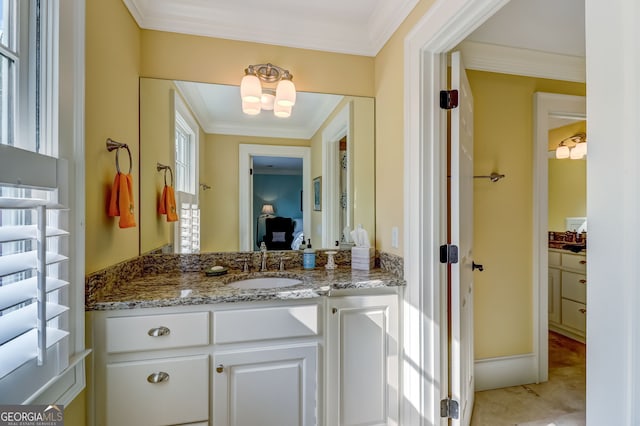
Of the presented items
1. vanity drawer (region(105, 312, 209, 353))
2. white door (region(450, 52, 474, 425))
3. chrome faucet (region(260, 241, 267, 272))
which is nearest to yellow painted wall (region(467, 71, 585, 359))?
white door (region(450, 52, 474, 425))

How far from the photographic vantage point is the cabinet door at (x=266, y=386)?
52.2 inches

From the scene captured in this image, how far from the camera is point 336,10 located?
176 cm

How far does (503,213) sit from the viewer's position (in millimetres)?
2152

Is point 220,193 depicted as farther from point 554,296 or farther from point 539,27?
point 554,296

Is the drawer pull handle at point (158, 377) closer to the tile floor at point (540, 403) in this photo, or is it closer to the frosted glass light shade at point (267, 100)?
the frosted glass light shade at point (267, 100)

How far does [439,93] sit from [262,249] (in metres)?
1.40

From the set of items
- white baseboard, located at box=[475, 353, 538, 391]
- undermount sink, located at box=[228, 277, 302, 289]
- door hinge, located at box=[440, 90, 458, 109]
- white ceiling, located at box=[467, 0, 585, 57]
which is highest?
white ceiling, located at box=[467, 0, 585, 57]

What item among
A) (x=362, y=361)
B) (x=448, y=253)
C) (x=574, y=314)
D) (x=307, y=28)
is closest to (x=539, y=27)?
(x=307, y=28)

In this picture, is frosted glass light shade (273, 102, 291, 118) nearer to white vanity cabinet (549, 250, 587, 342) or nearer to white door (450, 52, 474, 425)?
white door (450, 52, 474, 425)

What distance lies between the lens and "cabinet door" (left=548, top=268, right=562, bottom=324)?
3029 mm

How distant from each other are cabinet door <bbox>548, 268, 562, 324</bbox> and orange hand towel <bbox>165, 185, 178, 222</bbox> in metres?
3.65

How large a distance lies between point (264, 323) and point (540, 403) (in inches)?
79.3

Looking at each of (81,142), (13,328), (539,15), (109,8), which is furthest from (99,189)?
(539,15)

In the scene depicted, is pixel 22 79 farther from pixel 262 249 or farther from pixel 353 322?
pixel 353 322
